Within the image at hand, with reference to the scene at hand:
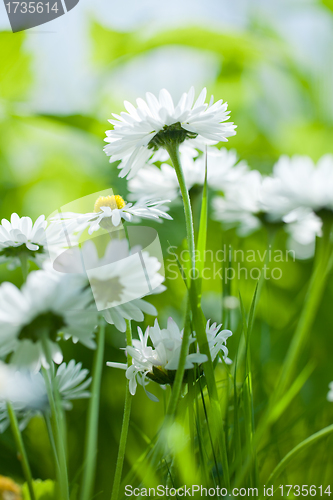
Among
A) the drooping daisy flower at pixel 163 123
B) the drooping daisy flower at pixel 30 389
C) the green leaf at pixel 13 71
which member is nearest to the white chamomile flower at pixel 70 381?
the drooping daisy flower at pixel 30 389

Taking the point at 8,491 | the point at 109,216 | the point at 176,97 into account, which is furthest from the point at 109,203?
the point at 176,97

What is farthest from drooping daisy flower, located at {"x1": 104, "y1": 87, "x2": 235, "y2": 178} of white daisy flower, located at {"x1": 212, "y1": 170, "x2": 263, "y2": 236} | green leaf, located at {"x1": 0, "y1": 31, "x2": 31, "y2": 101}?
green leaf, located at {"x1": 0, "y1": 31, "x2": 31, "y2": 101}

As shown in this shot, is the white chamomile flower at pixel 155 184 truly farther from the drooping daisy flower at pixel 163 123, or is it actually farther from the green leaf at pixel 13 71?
the green leaf at pixel 13 71

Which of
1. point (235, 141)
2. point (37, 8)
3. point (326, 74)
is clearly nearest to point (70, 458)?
point (37, 8)

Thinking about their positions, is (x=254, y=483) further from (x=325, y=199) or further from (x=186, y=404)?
(x=325, y=199)

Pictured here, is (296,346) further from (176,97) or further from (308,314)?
(176,97)

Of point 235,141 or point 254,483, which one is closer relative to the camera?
point 254,483
